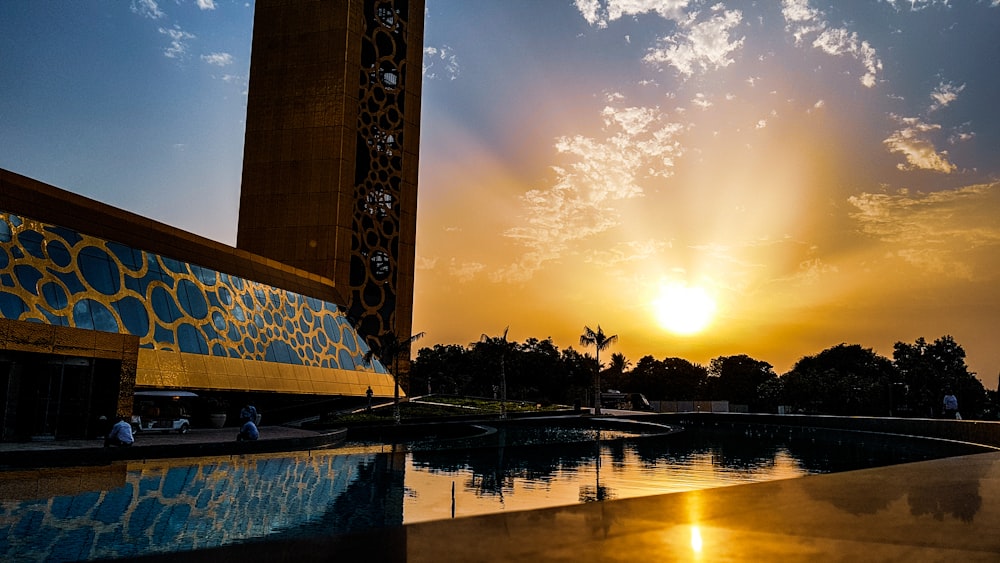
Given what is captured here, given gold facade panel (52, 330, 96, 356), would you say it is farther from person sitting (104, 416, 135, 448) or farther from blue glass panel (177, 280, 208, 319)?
blue glass panel (177, 280, 208, 319)

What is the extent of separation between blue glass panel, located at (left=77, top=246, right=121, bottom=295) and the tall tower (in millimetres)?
23259

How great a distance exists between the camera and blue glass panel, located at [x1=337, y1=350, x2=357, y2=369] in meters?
41.7

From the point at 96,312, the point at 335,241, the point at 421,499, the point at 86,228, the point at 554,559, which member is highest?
the point at 335,241

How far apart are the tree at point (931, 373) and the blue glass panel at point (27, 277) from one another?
48.4 meters

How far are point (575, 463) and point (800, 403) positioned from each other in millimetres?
63102

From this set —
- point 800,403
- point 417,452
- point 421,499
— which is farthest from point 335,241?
point 800,403

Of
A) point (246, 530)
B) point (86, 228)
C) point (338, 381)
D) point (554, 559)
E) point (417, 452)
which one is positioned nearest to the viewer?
point (554, 559)

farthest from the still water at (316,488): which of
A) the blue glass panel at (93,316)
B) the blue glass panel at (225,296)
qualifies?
the blue glass panel at (225,296)

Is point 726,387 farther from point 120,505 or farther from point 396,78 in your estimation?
point 120,505

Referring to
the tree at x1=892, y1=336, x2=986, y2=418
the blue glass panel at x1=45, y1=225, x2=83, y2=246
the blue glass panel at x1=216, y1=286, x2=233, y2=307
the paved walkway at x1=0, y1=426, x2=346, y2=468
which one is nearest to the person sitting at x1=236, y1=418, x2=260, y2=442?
the paved walkway at x1=0, y1=426, x2=346, y2=468

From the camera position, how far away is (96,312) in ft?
82.6

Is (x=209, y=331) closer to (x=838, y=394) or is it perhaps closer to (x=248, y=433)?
(x=248, y=433)

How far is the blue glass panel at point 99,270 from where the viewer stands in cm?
2575

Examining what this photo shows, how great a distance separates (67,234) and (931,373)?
231 feet
